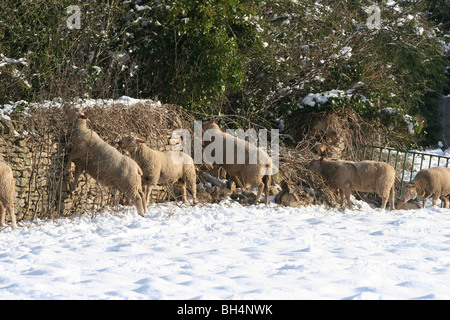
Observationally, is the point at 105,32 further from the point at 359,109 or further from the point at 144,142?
the point at 359,109

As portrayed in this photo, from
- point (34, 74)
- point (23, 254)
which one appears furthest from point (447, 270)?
point (34, 74)

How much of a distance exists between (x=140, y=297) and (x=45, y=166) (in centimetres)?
411

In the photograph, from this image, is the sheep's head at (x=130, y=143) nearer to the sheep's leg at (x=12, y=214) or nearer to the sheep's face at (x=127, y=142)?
the sheep's face at (x=127, y=142)

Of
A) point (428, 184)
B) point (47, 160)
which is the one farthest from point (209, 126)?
point (428, 184)

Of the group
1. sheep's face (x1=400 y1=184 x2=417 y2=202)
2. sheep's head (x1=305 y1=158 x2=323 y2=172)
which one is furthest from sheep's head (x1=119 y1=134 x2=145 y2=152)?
sheep's face (x1=400 y1=184 x2=417 y2=202)

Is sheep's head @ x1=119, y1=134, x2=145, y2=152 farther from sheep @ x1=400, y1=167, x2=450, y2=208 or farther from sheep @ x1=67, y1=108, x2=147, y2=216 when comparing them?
sheep @ x1=400, y1=167, x2=450, y2=208

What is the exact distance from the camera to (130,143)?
9508 millimetres

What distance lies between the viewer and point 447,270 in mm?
6621

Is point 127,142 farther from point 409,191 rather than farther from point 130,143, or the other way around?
point 409,191

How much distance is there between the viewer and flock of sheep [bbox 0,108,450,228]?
8.89 meters

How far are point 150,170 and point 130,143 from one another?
522 millimetres

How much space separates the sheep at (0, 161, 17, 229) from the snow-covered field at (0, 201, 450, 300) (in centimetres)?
23

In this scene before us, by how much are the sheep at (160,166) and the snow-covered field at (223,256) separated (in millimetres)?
Result: 428

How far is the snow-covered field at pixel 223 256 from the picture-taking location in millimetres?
5602
